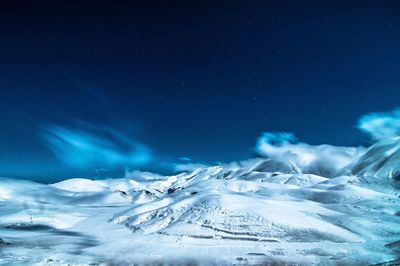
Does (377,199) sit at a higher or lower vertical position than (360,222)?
higher

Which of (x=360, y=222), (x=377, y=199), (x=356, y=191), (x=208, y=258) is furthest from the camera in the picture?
(x=356, y=191)

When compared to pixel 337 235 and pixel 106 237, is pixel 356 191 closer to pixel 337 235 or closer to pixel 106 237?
pixel 337 235

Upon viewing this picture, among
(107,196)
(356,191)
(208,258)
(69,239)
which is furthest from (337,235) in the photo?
(107,196)

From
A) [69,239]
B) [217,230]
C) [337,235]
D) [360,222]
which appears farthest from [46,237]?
[360,222]

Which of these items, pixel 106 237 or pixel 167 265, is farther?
pixel 106 237

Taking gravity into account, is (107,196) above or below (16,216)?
above

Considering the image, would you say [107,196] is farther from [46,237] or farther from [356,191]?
[46,237]

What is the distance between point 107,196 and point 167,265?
105 meters

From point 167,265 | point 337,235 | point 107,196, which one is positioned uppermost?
point 107,196

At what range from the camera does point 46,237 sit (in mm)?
34250

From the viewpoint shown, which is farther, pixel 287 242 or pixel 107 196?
pixel 107 196

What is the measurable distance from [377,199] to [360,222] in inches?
922

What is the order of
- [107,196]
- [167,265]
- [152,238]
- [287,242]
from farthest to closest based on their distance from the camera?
[107,196] → [152,238] → [287,242] → [167,265]

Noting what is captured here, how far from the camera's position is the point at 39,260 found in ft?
76.1
